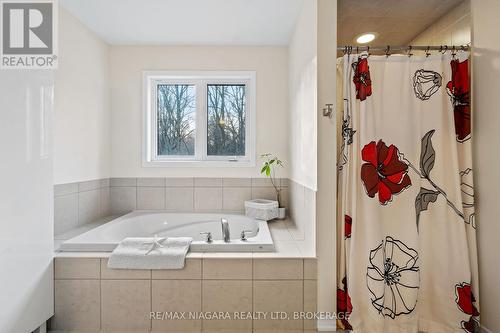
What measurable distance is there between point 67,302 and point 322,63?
7.37 ft

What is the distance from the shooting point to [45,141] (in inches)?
71.7

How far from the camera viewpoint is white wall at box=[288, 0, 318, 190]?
201 centimetres

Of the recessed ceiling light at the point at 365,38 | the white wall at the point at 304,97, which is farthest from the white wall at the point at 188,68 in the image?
the recessed ceiling light at the point at 365,38

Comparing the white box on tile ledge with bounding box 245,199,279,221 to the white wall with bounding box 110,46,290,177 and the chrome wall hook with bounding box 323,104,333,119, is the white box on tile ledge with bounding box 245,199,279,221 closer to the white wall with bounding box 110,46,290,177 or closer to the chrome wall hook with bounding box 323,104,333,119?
the white wall with bounding box 110,46,290,177

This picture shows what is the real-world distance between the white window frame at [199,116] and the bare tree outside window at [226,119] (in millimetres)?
51

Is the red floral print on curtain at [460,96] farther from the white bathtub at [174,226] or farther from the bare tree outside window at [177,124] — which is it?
the bare tree outside window at [177,124]

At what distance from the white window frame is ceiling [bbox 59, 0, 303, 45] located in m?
0.32

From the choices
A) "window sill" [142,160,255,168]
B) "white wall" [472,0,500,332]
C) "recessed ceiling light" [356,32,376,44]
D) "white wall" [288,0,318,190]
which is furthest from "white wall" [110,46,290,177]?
"white wall" [472,0,500,332]

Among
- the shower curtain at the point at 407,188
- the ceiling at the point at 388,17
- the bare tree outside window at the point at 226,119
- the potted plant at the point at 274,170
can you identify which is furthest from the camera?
the bare tree outside window at the point at 226,119

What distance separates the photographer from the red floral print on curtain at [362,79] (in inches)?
75.4

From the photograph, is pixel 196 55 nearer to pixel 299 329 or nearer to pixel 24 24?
pixel 24 24

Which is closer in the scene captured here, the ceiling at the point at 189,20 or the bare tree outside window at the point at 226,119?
the ceiling at the point at 189,20

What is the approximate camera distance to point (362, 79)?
1922 millimetres

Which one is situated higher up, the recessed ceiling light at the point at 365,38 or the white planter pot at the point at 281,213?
the recessed ceiling light at the point at 365,38
